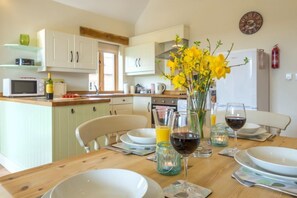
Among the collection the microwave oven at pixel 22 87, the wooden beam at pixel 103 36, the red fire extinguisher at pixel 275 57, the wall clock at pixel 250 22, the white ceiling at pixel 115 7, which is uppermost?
the white ceiling at pixel 115 7

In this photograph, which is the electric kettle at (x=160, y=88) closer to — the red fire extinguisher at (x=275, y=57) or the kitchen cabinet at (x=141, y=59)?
the kitchen cabinet at (x=141, y=59)

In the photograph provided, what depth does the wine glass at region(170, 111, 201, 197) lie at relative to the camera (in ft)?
2.01

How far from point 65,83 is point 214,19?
2.90m

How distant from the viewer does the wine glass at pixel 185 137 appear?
0.61 meters

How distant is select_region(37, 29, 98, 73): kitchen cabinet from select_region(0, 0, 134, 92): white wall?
0.87 feet

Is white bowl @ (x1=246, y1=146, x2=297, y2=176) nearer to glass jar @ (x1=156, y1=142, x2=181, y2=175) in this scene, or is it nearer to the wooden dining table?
the wooden dining table

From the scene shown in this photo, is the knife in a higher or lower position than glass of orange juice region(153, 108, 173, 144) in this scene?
lower

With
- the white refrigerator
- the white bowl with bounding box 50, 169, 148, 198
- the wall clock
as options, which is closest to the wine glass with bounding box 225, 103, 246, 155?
the white bowl with bounding box 50, 169, 148, 198

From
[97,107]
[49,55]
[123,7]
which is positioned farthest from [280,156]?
[123,7]

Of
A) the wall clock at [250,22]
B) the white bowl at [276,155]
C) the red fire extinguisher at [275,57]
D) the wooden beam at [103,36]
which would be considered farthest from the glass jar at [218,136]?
the wooden beam at [103,36]

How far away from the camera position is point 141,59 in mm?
4539

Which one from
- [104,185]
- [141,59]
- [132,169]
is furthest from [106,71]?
[104,185]

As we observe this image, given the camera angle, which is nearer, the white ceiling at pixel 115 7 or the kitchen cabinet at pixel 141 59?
the white ceiling at pixel 115 7

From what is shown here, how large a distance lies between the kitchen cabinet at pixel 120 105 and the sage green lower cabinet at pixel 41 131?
1.37m
